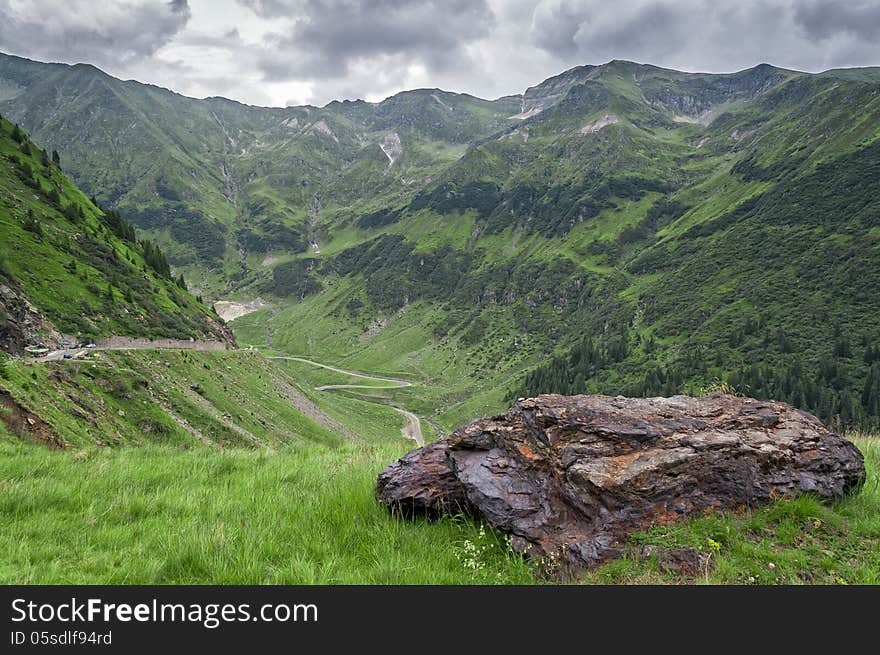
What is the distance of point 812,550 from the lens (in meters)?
5.23

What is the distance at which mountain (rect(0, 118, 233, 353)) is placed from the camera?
191 ft

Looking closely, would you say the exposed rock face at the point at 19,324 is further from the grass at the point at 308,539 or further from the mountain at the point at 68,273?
the grass at the point at 308,539

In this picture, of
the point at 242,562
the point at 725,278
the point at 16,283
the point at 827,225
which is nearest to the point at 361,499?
the point at 242,562

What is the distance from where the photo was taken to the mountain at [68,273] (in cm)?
5822

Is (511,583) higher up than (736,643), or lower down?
higher up

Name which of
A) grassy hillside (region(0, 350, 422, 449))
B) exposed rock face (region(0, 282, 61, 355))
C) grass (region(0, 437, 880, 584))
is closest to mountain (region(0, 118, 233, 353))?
exposed rock face (region(0, 282, 61, 355))

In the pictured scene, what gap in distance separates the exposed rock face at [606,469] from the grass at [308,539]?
1.13 ft

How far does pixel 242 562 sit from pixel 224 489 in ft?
10.4

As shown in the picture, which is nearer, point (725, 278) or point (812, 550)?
point (812, 550)

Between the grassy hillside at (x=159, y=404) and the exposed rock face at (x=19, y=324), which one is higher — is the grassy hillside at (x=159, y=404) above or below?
below

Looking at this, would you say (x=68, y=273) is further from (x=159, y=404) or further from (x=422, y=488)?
(x=422, y=488)

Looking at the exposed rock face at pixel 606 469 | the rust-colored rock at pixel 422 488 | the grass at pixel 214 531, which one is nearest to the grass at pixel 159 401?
the grass at pixel 214 531

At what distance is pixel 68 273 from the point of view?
6912 cm

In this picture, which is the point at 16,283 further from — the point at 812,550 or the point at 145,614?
the point at 812,550
